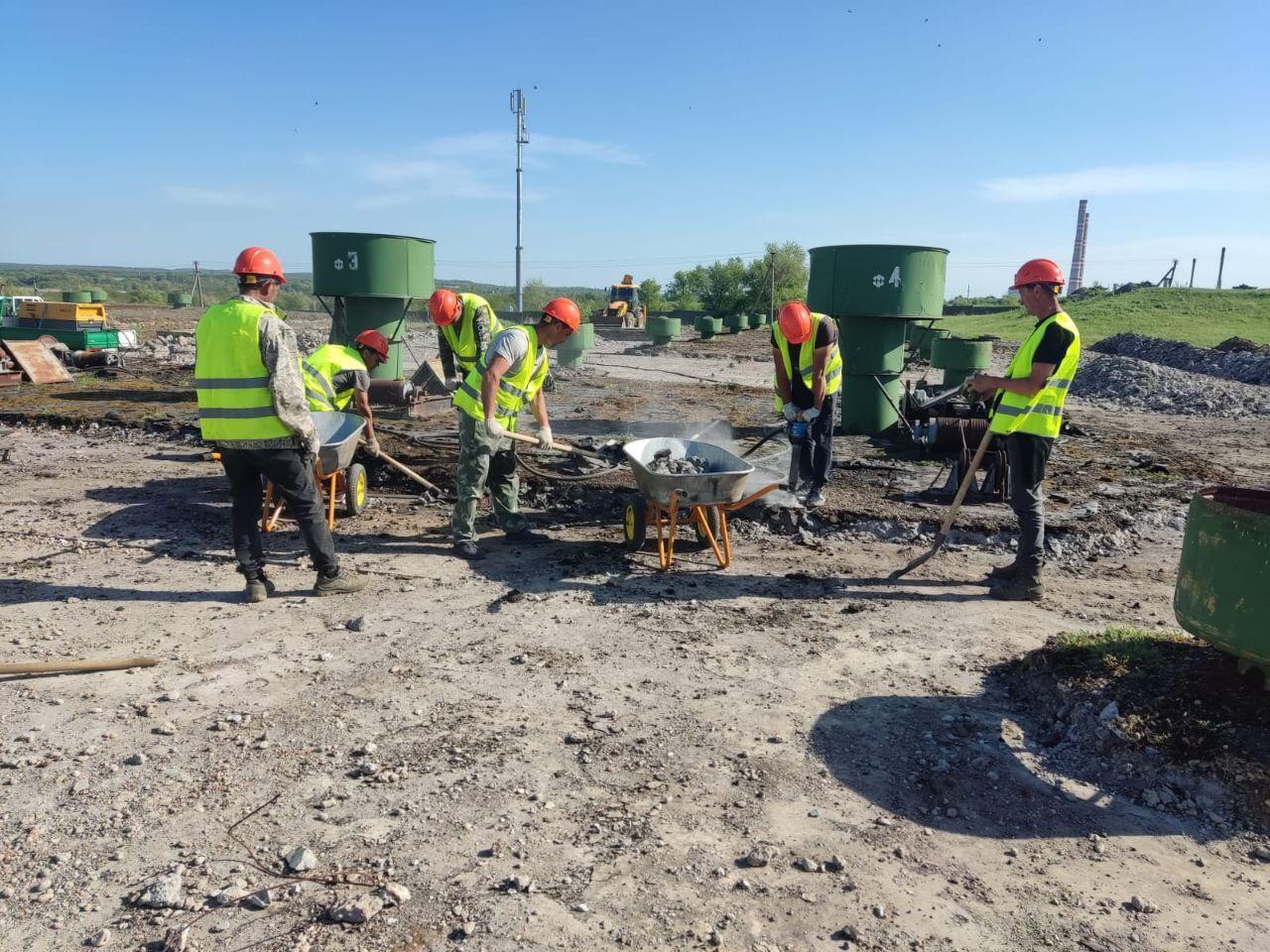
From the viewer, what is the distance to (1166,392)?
605 inches

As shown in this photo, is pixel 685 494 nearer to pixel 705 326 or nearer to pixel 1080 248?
pixel 705 326

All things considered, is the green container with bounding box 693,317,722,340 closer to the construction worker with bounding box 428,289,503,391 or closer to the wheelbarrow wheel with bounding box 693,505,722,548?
the construction worker with bounding box 428,289,503,391

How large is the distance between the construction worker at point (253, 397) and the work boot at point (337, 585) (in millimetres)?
304

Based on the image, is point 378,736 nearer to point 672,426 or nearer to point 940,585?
point 940,585

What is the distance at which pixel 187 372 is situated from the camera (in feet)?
51.9

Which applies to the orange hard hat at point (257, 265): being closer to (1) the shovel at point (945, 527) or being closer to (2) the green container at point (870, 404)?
(1) the shovel at point (945, 527)

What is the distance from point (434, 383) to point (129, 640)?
7.68m

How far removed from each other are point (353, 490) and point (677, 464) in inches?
104

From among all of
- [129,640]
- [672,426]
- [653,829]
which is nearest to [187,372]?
[672,426]

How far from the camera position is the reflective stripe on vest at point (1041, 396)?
16.8 feet

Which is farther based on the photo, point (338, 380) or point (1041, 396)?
point (338, 380)

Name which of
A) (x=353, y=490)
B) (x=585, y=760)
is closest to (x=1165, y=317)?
(x=353, y=490)

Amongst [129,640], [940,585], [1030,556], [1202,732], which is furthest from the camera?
[940,585]

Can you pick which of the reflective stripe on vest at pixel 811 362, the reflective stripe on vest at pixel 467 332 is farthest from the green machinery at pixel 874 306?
the reflective stripe on vest at pixel 467 332
